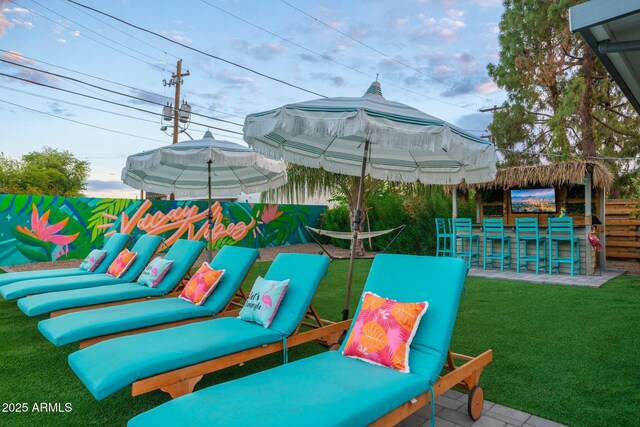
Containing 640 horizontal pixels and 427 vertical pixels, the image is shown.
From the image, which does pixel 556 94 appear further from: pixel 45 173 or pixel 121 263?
pixel 45 173

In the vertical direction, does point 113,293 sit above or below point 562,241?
below

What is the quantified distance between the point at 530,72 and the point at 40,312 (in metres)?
17.3

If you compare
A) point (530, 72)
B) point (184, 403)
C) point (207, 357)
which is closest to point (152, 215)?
point (207, 357)

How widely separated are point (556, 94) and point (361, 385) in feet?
55.8

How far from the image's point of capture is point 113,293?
14.4 ft

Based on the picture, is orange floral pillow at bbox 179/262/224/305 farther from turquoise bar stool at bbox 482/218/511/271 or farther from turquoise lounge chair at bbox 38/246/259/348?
turquoise bar stool at bbox 482/218/511/271

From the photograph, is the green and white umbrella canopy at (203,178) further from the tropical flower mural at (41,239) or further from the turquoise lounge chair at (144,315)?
the tropical flower mural at (41,239)

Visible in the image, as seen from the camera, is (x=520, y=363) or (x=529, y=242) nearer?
(x=520, y=363)

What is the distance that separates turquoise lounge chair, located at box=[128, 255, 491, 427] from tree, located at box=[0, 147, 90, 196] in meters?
32.9

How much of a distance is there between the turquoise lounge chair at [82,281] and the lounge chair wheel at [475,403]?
461 centimetres

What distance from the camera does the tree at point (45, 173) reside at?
3055 centimetres

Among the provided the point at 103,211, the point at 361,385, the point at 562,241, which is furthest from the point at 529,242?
the point at 103,211

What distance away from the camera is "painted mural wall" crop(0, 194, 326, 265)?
343 inches

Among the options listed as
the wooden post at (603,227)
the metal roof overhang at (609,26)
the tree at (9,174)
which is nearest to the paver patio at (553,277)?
the wooden post at (603,227)
